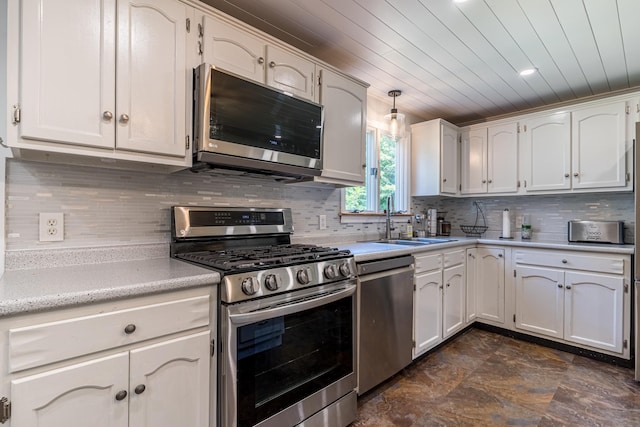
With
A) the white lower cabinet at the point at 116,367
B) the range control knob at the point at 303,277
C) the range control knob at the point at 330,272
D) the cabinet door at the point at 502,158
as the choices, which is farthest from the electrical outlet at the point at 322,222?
the cabinet door at the point at 502,158

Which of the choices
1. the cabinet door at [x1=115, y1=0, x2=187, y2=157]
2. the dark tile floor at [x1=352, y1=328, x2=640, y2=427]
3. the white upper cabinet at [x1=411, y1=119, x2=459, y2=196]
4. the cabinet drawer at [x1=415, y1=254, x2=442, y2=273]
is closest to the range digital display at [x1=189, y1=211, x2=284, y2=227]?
the cabinet door at [x1=115, y1=0, x2=187, y2=157]

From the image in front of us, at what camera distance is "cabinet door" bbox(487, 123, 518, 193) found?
10.6 feet

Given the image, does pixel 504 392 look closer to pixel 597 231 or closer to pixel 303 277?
pixel 303 277

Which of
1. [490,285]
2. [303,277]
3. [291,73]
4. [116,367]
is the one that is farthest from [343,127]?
[490,285]

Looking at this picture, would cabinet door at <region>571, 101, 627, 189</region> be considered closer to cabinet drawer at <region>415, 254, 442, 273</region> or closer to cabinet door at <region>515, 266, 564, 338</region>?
cabinet door at <region>515, 266, 564, 338</region>

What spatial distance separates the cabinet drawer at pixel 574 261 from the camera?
248 cm

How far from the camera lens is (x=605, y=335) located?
8.27 ft

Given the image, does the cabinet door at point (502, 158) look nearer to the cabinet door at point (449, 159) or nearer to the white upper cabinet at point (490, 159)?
the white upper cabinet at point (490, 159)

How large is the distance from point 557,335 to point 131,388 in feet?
10.4

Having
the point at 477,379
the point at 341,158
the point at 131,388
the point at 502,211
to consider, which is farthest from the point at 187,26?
the point at 502,211

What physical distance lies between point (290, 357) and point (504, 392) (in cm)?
155

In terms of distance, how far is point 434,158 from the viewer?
10.8 ft

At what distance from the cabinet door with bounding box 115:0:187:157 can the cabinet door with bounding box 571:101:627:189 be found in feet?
10.5

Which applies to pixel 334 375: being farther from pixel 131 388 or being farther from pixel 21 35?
pixel 21 35
